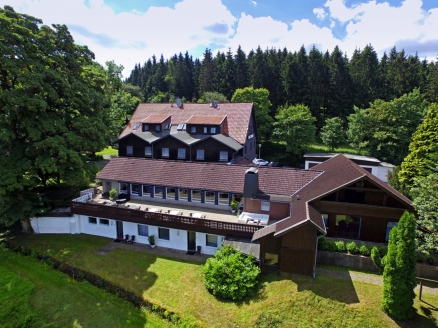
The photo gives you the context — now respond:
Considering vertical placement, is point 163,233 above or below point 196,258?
above

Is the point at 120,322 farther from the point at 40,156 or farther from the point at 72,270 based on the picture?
the point at 40,156

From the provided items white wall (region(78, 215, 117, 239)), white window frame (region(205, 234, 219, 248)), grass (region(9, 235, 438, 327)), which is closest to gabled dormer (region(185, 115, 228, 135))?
white wall (region(78, 215, 117, 239))

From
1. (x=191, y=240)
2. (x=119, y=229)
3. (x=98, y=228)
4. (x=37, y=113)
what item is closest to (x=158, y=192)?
(x=119, y=229)

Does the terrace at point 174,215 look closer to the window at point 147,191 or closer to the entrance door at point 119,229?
the window at point 147,191

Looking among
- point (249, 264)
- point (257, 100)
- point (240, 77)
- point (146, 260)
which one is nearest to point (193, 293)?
point (249, 264)

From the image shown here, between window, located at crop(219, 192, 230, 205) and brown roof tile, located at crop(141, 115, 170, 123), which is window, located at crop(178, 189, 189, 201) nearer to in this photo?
window, located at crop(219, 192, 230, 205)

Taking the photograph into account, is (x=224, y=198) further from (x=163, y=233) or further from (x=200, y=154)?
(x=200, y=154)

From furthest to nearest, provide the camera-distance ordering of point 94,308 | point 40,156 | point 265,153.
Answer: point 265,153, point 40,156, point 94,308
